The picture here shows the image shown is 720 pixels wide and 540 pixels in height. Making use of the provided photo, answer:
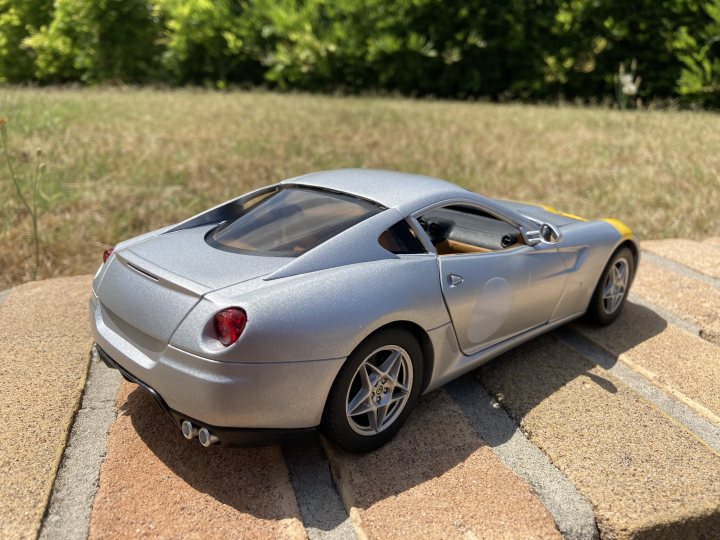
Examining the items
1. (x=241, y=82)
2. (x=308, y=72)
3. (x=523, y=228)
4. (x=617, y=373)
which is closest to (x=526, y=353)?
(x=617, y=373)

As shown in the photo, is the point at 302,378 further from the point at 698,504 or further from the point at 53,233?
the point at 53,233

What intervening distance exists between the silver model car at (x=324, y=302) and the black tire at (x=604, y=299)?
491mm

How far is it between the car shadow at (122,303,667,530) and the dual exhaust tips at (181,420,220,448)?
0.30 metres

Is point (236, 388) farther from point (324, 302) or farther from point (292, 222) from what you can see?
point (292, 222)

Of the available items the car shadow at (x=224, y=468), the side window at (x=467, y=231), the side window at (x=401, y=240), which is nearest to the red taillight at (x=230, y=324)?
the car shadow at (x=224, y=468)

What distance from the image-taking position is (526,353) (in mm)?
4199

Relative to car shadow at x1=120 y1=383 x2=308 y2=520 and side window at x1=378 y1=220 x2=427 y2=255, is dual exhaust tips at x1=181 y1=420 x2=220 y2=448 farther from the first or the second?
side window at x1=378 y1=220 x2=427 y2=255

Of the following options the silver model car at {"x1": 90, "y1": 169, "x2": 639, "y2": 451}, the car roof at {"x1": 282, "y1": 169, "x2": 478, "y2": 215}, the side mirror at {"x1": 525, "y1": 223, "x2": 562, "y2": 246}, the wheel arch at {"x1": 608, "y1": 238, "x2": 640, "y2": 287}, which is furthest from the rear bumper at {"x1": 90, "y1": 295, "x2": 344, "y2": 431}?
the wheel arch at {"x1": 608, "y1": 238, "x2": 640, "y2": 287}

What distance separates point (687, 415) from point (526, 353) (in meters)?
1.03

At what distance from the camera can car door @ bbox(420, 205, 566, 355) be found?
328 cm

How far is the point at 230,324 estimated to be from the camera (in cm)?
254

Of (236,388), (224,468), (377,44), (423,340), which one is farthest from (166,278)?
(377,44)

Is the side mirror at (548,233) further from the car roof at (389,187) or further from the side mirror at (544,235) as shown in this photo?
the car roof at (389,187)

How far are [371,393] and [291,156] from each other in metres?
5.66
